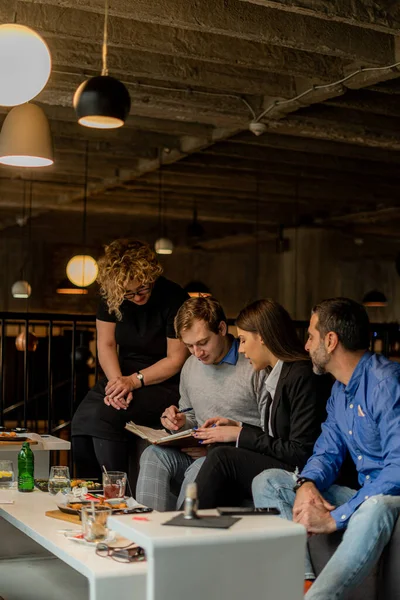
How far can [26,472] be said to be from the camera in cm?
372

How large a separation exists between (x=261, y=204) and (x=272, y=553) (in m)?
11.0

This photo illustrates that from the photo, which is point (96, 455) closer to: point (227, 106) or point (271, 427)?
point (271, 427)

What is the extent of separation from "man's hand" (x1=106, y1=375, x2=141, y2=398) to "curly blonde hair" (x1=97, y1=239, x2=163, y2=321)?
38 cm

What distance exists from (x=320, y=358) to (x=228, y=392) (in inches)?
33.1

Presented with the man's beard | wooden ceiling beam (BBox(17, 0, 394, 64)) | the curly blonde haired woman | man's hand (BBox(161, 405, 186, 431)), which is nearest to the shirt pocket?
the man's beard

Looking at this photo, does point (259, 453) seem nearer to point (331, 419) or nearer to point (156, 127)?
point (331, 419)

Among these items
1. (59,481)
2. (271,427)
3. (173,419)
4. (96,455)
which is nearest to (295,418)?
(271,427)

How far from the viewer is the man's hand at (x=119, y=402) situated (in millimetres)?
4758

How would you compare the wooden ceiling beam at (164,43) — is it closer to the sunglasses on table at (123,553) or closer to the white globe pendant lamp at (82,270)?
the sunglasses on table at (123,553)

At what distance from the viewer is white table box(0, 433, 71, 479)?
15.1 ft

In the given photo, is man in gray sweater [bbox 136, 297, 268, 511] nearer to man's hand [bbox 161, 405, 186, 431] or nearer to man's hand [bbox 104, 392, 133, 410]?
man's hand [bbox 161, 405, 186, 431]

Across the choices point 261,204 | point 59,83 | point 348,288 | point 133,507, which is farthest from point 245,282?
point 133,507

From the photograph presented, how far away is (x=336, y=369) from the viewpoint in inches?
139

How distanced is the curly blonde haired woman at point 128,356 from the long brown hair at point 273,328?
90 centimetres
